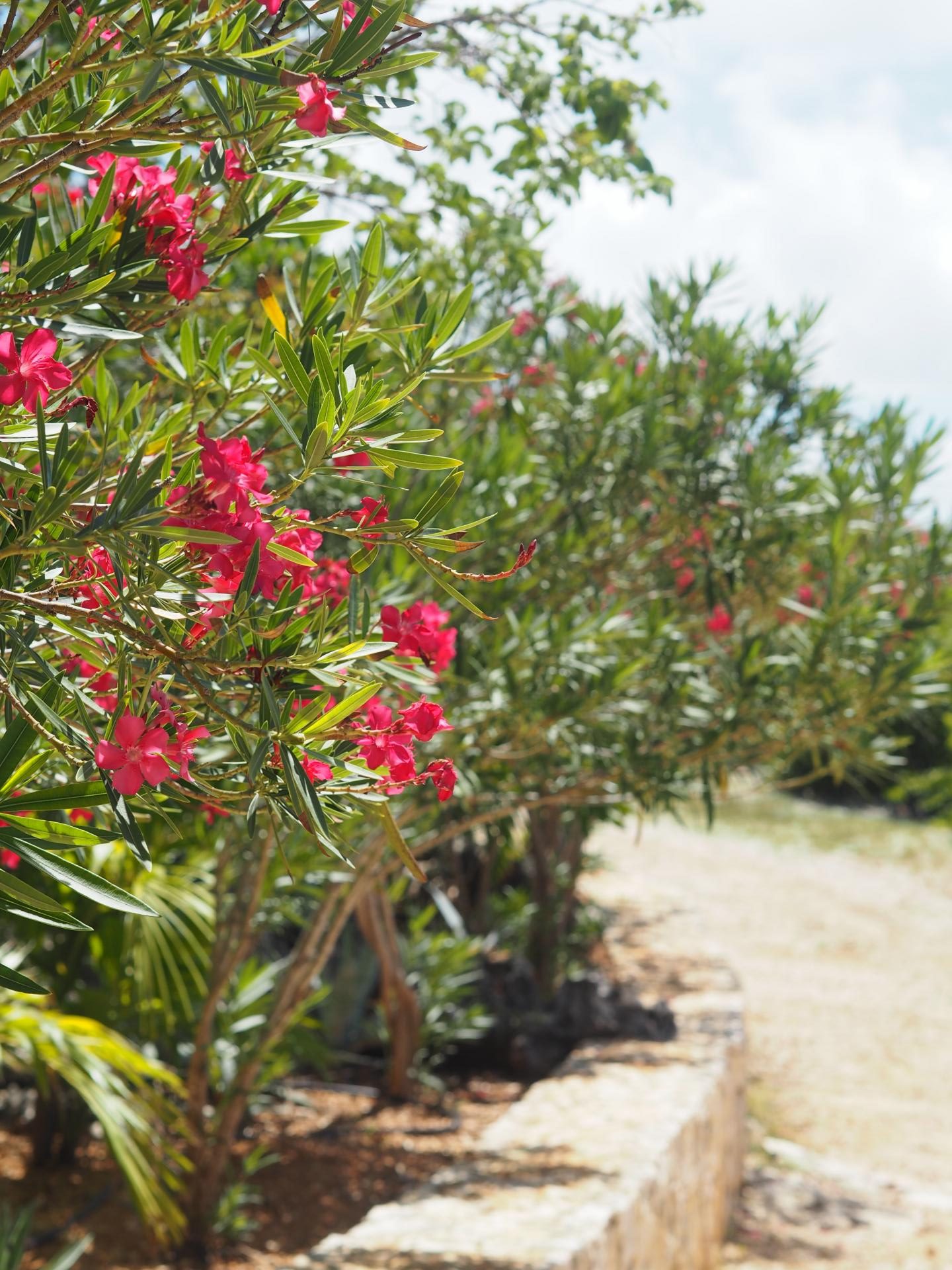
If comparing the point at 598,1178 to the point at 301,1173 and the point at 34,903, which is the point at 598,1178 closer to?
the point at 301,1173

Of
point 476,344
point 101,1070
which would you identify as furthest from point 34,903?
point 101,1070

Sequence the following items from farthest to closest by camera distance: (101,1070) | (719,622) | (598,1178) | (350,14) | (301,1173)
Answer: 1. (301,1173)
2. (719,622)
3. (598,1178)
4. (101,1070)
5. (350,14)

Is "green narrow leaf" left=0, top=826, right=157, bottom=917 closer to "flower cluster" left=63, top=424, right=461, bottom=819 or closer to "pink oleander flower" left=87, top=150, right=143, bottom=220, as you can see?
"flower cluster" left=63, top=424, right=461, bottom=819

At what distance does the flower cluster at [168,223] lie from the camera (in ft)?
4.00

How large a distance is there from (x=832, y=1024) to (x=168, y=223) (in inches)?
298

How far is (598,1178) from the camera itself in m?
3.62

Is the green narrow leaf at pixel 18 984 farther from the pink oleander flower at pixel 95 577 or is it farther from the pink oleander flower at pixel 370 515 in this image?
the pink oleander flower at pixel 370 515

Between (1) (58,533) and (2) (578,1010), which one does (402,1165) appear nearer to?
(2) (578,1010)

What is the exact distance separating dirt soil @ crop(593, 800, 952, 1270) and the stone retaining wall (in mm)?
452

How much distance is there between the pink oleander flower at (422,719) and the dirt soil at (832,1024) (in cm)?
424

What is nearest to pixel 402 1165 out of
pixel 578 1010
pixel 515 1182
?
pixel 515 1182

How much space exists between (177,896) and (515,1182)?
4.38 ft

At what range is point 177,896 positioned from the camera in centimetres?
357

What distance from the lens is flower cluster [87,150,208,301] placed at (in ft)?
4.00
